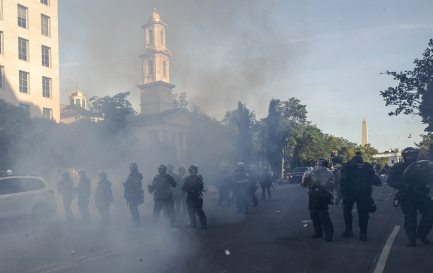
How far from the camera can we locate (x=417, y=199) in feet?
25.3

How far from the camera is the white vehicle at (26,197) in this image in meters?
11.5

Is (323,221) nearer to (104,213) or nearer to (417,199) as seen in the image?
(417,199)

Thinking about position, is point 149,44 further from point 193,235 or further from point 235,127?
point 235,127

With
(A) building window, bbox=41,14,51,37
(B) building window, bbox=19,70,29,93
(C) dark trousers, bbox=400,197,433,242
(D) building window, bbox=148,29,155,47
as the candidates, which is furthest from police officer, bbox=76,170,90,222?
(A) building window, bbox=41,14,51,37

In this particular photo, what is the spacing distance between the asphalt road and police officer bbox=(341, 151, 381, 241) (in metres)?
0.39

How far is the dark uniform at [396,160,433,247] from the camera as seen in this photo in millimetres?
7641

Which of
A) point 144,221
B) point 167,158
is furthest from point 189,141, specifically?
point 144,221

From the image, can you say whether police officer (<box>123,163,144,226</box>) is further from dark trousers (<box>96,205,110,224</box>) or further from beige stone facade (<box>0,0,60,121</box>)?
beige stone facade (<box>0,0,60,121</box>)

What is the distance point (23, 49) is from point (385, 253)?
3696 centimetres

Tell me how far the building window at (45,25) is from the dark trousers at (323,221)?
119 feet

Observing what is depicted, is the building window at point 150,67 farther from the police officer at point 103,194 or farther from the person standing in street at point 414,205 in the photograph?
the person standing in street at point 414,205

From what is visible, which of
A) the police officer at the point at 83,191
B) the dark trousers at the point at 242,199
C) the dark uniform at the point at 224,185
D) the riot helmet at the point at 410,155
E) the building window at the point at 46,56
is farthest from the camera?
the building window at the point at 46,56

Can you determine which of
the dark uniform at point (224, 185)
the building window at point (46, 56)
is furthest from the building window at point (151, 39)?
the building window at point (46, 56)

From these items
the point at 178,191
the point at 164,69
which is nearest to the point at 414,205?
the point at 164,69
